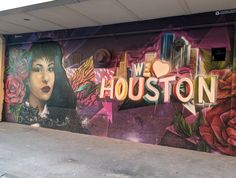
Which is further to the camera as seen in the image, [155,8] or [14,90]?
[14,90]

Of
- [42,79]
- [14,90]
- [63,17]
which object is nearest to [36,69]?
[42,79]

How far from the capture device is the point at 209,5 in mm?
5293

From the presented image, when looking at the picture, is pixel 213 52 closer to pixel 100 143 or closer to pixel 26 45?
pixel 100 143

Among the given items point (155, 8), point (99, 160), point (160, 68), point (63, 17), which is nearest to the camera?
point (99, 160)

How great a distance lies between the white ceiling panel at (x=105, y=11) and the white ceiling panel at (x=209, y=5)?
4.48ft

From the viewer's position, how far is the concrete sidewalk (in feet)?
14.1

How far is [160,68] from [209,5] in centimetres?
177

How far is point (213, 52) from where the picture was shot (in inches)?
225

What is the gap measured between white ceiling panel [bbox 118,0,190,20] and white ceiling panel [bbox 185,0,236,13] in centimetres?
18

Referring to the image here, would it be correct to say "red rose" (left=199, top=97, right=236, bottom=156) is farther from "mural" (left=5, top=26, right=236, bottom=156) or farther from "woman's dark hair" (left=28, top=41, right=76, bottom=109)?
"woman's dark hair" (left=28, top=41, right=76, bottom=109)

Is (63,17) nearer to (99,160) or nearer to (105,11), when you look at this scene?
(105,11)

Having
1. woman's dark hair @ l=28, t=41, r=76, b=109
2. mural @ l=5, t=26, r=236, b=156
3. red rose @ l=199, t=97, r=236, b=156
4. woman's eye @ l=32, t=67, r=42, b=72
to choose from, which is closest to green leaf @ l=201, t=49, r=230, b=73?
mural @ l=5, t=26, r=236, b=156

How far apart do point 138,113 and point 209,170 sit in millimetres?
2396

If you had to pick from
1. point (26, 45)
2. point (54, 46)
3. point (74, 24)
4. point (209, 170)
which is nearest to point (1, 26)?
point (26, 45)
